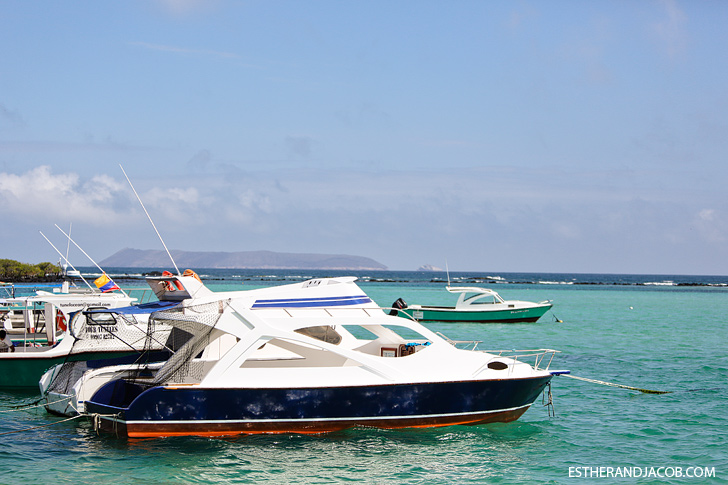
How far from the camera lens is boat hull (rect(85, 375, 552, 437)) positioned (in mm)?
13086

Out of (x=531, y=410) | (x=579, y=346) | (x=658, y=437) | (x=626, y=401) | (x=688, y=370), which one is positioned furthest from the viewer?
(x=579, y=346)

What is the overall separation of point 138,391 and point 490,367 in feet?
23.9

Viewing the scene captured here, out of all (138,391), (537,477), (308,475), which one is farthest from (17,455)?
(537,477)

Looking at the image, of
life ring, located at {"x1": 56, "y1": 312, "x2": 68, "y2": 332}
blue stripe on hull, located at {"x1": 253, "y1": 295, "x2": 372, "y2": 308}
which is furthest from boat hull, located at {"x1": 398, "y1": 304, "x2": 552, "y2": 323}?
blue stripe on hull, located at {"x1": 253, "y1": 295, "x2": 372, "y2": 308}

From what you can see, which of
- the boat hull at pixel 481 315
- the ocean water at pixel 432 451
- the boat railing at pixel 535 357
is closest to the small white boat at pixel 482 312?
the boat hull at pixel 481 315

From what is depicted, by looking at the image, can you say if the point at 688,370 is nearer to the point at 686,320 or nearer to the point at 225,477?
the point at 225,477

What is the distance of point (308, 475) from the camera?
11672mm

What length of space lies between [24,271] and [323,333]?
10201 cm

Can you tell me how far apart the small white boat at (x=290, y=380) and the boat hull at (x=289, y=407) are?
0.06 ft

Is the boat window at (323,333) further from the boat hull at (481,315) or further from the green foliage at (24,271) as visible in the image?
the green foliage at (24,271)

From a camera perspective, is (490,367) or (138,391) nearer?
(138,391)

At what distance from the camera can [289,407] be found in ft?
44.0

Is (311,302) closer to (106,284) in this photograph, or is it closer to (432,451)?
(432,451)

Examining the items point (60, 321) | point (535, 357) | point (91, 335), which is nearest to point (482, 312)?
point (535, 357)
